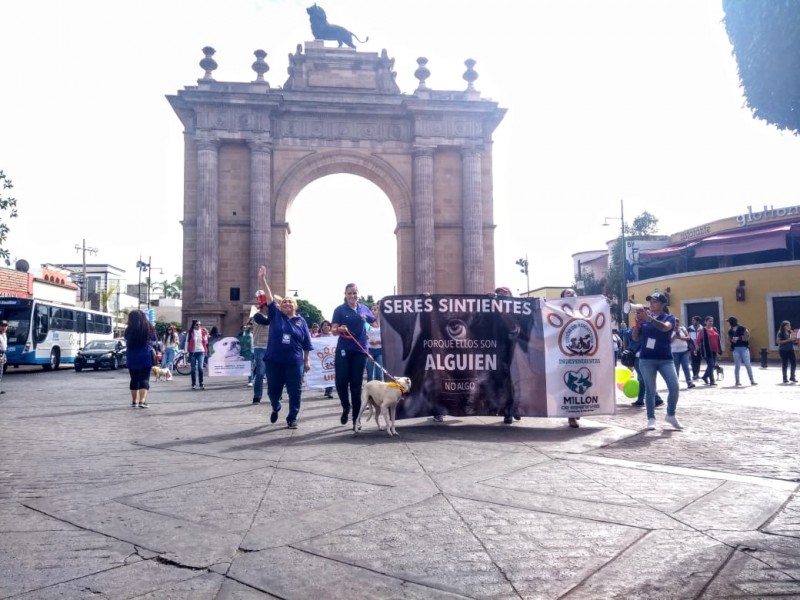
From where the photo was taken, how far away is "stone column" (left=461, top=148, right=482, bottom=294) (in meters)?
32.5

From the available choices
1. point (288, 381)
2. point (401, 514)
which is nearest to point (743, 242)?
point (288, 381)

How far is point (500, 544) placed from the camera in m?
3.38

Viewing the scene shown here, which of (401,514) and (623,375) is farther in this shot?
(623,375)

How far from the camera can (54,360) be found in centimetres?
2748

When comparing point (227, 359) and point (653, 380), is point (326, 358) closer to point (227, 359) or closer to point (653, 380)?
point (227, 359)

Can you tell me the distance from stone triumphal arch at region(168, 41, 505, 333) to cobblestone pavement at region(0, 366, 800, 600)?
80.3 feet

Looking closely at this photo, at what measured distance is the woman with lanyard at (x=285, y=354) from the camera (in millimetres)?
7992

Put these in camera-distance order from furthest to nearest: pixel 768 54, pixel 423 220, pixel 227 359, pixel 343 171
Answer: pixel 343 171
pixel 423 220
pixel 227 359
pixel 768 54

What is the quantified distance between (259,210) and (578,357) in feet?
82.9

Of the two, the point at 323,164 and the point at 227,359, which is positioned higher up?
the point at 323,164

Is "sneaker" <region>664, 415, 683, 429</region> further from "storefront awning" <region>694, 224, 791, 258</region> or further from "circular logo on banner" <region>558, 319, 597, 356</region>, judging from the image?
"storefront awning" <region>694, 224, 791, 258</region>

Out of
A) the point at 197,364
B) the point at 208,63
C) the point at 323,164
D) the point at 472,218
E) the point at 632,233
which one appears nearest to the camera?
the point at 197,364

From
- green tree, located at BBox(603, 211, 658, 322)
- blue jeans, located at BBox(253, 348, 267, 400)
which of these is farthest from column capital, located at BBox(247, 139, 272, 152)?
green tree, located at BBox(603, 211, 658, 322)

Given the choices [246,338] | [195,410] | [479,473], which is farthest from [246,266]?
[479,473]
